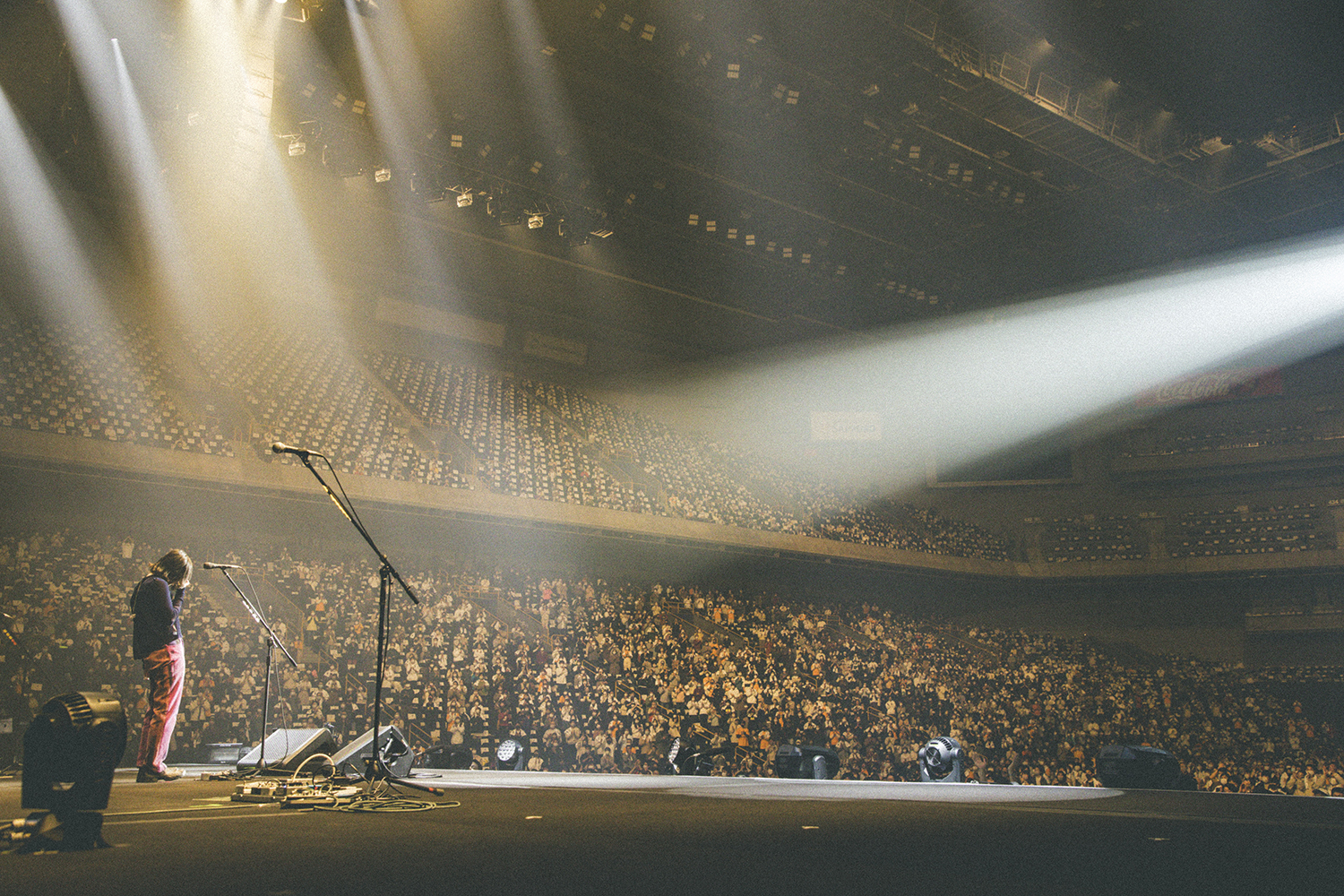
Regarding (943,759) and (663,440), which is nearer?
(943,759)

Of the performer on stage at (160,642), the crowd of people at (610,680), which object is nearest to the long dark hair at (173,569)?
the performer on stage at (160,642)

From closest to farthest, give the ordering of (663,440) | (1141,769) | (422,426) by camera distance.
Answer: (1141,769), (422,426), (663,440)

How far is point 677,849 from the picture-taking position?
2.77m

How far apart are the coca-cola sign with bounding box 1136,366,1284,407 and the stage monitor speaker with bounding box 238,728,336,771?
2041 centimetres

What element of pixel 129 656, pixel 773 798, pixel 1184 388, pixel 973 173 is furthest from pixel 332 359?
pixel 1184 388

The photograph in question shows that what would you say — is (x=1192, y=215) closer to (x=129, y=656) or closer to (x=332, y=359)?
(x=332, y=359)

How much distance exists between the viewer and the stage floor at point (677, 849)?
83.8 inches

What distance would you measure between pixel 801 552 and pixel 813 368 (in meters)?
6.78

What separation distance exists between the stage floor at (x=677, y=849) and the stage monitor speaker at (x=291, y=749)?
0.58 metres

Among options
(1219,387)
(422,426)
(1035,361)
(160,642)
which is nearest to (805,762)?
(160,642)

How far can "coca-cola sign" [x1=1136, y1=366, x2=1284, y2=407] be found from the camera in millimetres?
19859

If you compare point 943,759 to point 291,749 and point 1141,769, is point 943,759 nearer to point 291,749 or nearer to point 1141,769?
point 1141,769

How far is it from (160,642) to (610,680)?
7.59 meters

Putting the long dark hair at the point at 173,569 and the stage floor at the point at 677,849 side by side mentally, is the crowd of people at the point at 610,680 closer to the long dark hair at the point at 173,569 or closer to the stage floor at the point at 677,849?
the long dark hair at the point at 173,569
